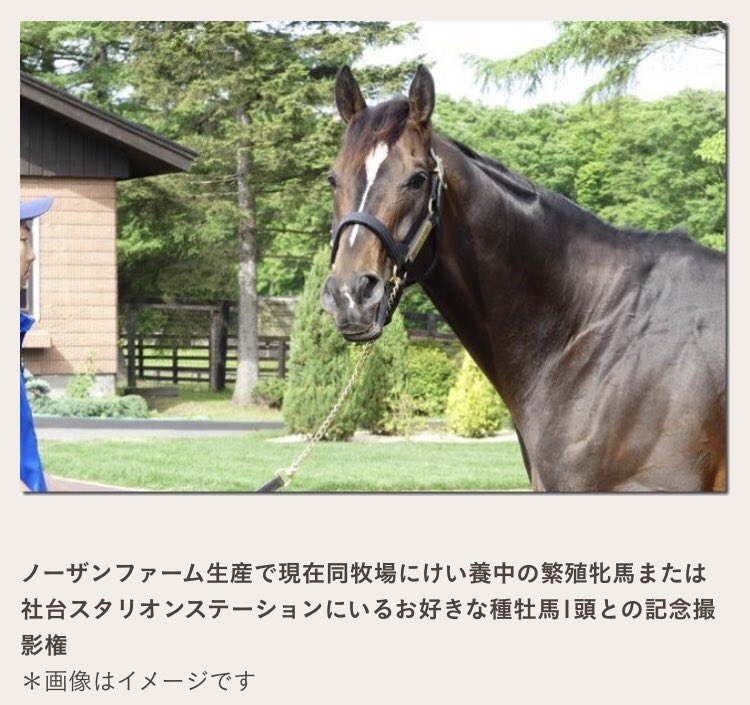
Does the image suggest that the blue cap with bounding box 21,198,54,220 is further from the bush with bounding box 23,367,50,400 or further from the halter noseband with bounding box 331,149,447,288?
the bush with bounding box 23,367,50,400

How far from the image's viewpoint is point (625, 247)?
3.84 meters

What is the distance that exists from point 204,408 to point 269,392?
35.1 inches

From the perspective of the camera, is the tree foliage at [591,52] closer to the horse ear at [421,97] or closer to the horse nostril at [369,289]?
the horse ear at [421,97]

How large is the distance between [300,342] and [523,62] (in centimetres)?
395

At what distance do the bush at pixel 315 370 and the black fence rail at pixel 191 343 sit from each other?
1.12 ft

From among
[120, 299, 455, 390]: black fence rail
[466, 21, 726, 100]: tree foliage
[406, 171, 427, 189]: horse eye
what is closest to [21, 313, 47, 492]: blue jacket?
[406, 171, 427, 189]: horse eye

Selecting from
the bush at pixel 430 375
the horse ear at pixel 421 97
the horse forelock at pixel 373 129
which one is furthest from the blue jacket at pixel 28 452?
the bush at pixel 430 375

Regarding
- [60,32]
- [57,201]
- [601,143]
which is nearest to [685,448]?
[601,143]

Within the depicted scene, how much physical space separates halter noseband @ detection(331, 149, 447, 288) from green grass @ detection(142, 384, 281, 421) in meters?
7.01

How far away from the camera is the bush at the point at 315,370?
10977 millimetres

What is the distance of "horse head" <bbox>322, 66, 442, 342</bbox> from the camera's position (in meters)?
3.37

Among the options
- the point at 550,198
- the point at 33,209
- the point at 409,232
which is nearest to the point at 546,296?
the point at 550,198

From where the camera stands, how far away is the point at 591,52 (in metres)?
8.52
